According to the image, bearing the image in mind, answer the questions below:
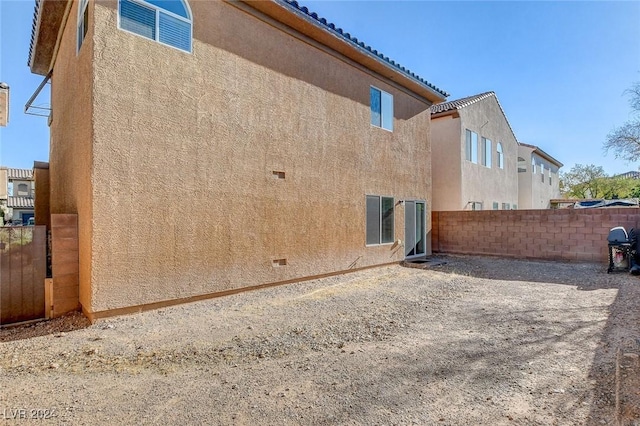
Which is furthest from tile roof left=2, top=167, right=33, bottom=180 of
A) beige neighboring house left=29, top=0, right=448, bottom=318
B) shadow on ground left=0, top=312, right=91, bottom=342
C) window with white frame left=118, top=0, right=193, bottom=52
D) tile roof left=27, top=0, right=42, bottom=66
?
window with white frame left=118, top=0, right=193, bottom=52

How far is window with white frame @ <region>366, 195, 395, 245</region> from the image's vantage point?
10.6 m

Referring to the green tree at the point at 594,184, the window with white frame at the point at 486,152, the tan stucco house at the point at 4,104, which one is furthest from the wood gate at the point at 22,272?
the green tree at the point at 594,184

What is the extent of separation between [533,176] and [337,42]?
76.7 feet

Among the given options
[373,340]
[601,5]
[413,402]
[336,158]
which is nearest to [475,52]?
[601,5]

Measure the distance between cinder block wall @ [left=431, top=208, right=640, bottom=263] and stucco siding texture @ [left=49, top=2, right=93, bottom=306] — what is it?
13.6 meters

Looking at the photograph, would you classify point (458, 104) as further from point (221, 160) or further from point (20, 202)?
point (20, 202)

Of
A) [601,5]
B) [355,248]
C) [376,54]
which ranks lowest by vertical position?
[355,248]

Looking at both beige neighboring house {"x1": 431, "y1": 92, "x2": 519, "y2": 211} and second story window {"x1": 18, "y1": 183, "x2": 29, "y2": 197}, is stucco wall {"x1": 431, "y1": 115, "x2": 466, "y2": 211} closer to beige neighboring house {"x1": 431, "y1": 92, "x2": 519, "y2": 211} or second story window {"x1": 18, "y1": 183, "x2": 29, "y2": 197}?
beige neighboring house {"x1": 431, "y1": 92, "x2": 519, "y2": 211}

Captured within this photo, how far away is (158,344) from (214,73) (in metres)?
5.27

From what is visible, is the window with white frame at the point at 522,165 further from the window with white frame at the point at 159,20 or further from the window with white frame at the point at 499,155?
the window with white frame at the point at 159,20

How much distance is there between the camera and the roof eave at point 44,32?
24.3ft

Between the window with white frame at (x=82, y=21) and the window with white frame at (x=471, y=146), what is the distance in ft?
51.6

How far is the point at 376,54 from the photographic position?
9.98m

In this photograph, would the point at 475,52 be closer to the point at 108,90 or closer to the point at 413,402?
the point at 108,90
